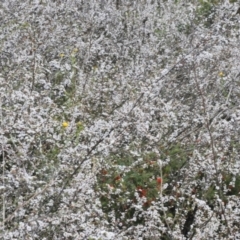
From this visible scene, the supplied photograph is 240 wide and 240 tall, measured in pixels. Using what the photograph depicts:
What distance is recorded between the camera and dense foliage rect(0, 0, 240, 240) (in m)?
2.52

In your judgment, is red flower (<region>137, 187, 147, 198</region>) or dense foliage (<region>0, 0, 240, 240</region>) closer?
dense foliage (<region>0, 0, 240, 240</region>)

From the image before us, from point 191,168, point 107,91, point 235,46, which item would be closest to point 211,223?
point 191,168

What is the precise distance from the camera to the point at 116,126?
2.75 metres

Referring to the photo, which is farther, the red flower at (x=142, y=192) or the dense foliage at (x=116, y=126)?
the red flower at (x=142, y=192)

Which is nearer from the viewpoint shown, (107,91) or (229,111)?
(229,111)

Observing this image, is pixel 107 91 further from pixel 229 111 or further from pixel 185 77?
pixel 229 111

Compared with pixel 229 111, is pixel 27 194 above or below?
below

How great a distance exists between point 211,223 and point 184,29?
3.43 metres

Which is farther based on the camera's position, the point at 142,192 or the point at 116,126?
the point at 142,192

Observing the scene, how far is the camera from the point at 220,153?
3.30m

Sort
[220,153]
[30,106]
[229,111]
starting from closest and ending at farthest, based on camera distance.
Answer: [30,106] < [220,153] < [229,111]

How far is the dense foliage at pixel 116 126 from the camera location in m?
2.52

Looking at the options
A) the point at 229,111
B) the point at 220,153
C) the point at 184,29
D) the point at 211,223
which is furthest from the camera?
the point at 184,29

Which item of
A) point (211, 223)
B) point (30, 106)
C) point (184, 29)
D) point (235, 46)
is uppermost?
point (184, 29)
